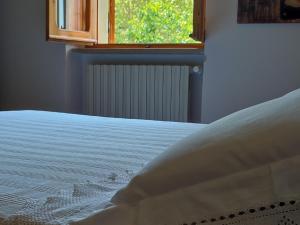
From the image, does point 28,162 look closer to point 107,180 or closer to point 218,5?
point 107,180

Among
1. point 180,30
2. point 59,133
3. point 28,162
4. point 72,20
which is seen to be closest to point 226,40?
point 180,30

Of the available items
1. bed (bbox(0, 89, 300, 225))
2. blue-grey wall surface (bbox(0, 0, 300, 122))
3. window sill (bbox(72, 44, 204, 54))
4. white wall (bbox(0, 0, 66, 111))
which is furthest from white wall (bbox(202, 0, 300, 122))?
bed (bbox(0, 89, 300, 225))

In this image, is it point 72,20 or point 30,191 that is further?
point 72,20

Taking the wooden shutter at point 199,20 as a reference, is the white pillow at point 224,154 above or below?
below

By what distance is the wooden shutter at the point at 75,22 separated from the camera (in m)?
2.82

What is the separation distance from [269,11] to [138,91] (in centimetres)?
108

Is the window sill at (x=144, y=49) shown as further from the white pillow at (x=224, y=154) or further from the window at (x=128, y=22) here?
the white pillow at (x=224, y=154)

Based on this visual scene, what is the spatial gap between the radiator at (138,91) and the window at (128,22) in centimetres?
24

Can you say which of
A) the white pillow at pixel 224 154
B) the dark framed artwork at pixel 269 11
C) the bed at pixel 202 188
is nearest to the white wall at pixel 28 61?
the dark framed artwork at pixel 269 11

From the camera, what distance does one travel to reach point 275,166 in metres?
0.52

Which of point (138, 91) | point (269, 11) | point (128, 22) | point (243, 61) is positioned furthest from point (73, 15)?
point (269, 11)

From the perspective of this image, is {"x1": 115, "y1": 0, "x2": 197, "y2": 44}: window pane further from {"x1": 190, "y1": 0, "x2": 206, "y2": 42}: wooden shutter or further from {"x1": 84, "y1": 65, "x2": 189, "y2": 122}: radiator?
{"x1": 190, "y1": 0, "x2": 206, "y2": 42}: wooden shutter

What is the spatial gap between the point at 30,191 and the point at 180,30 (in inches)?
104

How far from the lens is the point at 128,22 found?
3.43 metres
